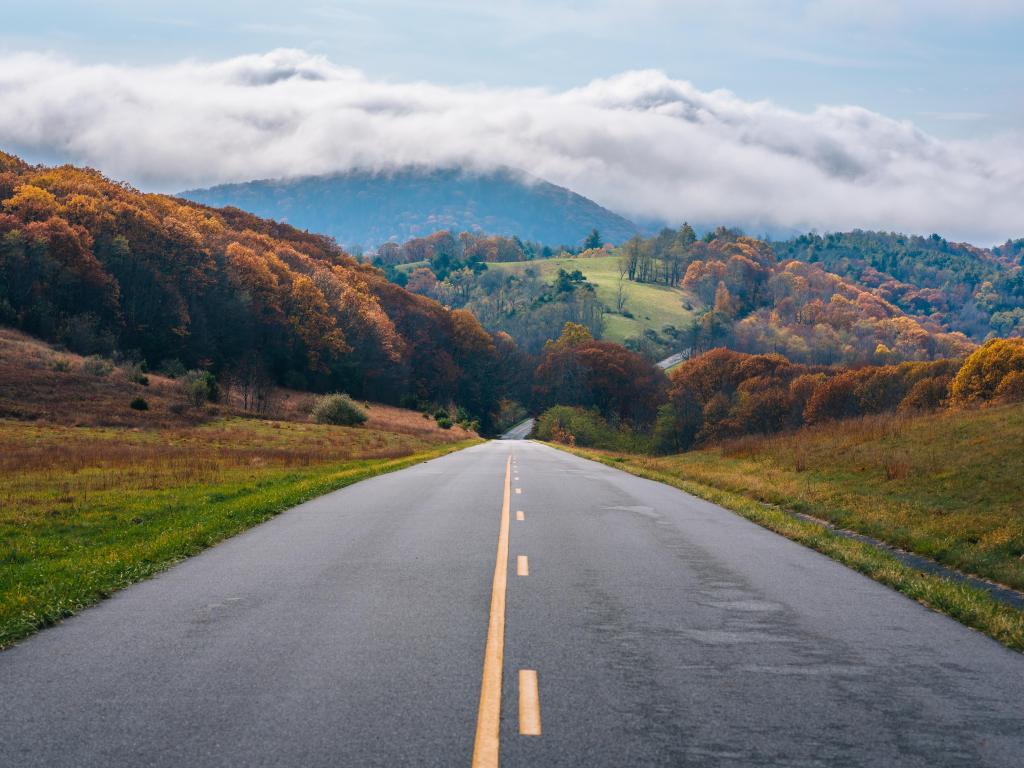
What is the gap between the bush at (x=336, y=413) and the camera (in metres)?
68.6

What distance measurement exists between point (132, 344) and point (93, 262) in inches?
373

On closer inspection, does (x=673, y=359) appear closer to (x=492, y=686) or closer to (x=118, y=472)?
(x=118, y=472)

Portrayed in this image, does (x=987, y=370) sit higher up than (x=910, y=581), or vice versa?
(x=987, y=370)

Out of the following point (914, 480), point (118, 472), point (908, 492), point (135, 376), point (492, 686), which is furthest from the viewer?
point (135, 376)

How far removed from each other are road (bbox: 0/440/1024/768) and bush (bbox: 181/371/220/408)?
4868 cm

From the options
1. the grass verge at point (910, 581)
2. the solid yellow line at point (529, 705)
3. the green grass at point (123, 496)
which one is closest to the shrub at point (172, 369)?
the green grass at point (123, 496)

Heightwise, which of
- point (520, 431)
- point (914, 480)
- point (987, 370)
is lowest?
point (520, 431)

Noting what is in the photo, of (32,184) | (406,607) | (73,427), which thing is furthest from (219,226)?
(406,607)

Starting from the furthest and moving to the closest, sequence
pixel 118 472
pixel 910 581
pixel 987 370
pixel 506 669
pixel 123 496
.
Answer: pixel 987 370
pixel 118 472
pixel 123 496
pixel 910 581
pixel 506 669

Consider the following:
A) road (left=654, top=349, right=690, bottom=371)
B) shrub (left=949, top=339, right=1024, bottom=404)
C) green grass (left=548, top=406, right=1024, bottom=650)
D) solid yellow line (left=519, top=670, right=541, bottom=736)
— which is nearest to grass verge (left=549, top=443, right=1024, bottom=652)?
green grass (left=548, top=406, right=1024, bottom=650)

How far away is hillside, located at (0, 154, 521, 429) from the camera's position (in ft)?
238

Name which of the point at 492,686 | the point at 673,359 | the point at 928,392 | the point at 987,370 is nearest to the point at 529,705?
the point at 492,686

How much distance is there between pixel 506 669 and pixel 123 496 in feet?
54.1

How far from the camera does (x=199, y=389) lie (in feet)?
197
